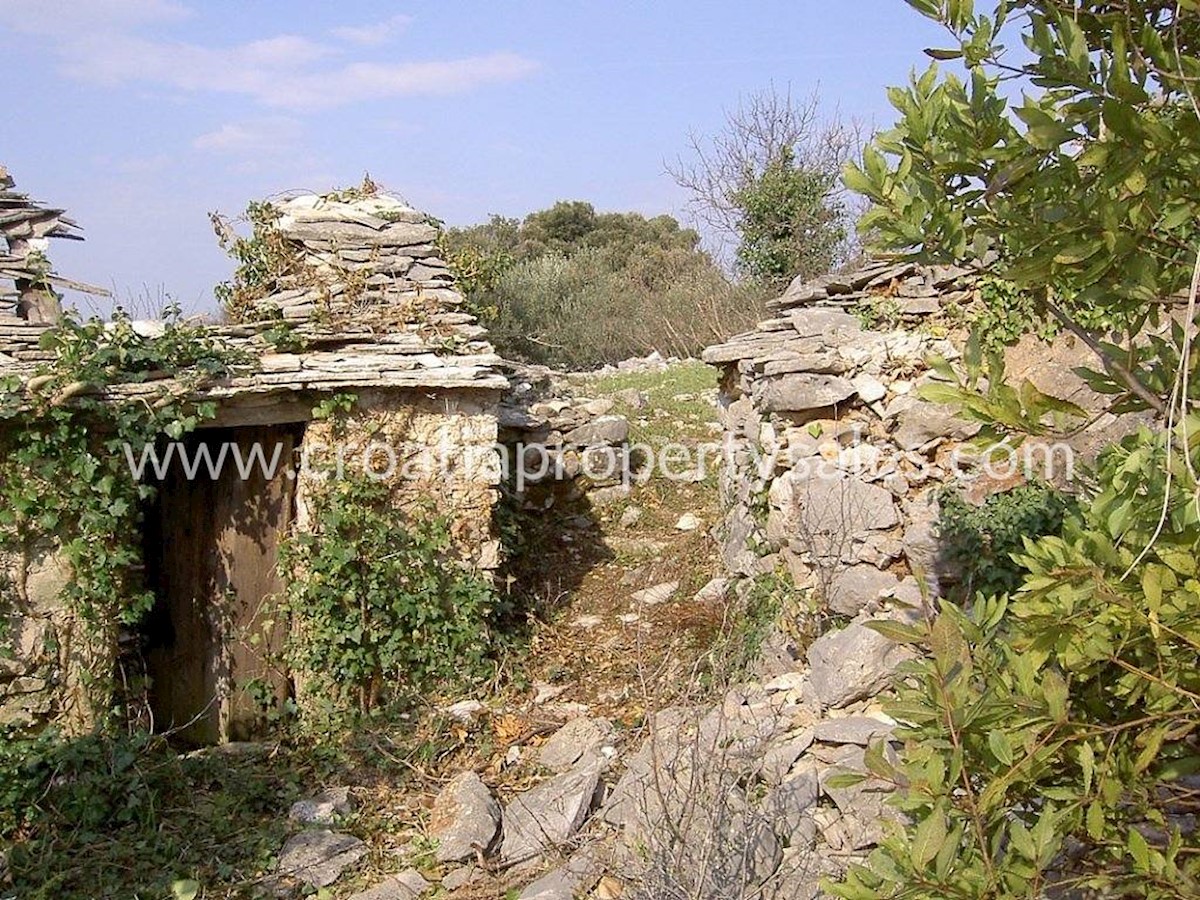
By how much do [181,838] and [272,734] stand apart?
125cm

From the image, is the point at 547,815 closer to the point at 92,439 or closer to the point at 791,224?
the point at 92,439

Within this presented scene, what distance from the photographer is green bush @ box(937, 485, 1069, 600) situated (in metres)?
→ 5.52

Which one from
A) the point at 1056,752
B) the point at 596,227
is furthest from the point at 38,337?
the point at 596,227

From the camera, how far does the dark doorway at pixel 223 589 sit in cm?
672

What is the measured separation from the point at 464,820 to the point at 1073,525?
162 inches

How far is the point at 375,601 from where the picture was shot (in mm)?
6621

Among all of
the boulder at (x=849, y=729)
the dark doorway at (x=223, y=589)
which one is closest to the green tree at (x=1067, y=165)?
the boulder at (x=849, y=729)

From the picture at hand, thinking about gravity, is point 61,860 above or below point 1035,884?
below

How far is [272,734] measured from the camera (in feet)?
22.0

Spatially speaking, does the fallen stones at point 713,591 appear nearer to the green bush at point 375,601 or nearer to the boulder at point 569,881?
the green bush at point 375,601

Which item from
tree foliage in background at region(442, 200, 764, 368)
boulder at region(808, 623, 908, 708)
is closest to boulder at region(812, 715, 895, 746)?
→ boulder at region(808, 623, 908, 708)

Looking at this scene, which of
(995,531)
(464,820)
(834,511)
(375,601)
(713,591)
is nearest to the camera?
(464,820)

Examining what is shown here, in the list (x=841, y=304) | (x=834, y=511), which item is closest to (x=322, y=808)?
(x=834, y=511)

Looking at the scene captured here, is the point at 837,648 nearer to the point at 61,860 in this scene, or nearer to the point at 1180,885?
the point at 1180,885
